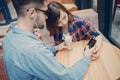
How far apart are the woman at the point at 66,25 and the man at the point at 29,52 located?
29.2 inches

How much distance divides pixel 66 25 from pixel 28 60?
1.07 meters

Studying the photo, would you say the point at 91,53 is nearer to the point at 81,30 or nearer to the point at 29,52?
the point at 81,30

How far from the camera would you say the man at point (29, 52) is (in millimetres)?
1187

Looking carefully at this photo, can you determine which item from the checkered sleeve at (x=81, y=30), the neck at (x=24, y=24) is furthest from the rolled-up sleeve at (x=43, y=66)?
the checkered sleeve at (x=81, y=30)

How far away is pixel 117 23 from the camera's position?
156 inches

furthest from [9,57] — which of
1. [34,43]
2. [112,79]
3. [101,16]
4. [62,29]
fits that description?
[101,16]

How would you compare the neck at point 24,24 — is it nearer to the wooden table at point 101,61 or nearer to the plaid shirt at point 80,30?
the wooden table at point 101,61

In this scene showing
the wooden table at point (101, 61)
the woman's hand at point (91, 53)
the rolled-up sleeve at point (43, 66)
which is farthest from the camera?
the woman's hand at point (91, 53)

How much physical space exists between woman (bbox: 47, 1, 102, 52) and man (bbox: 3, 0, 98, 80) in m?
0.74

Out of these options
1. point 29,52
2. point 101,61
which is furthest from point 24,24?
point 101,61

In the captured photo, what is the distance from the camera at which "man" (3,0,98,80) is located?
119 cm

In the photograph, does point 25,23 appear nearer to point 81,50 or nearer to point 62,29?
point 81,50

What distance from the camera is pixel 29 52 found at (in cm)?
117

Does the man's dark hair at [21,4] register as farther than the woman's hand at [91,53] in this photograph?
No
